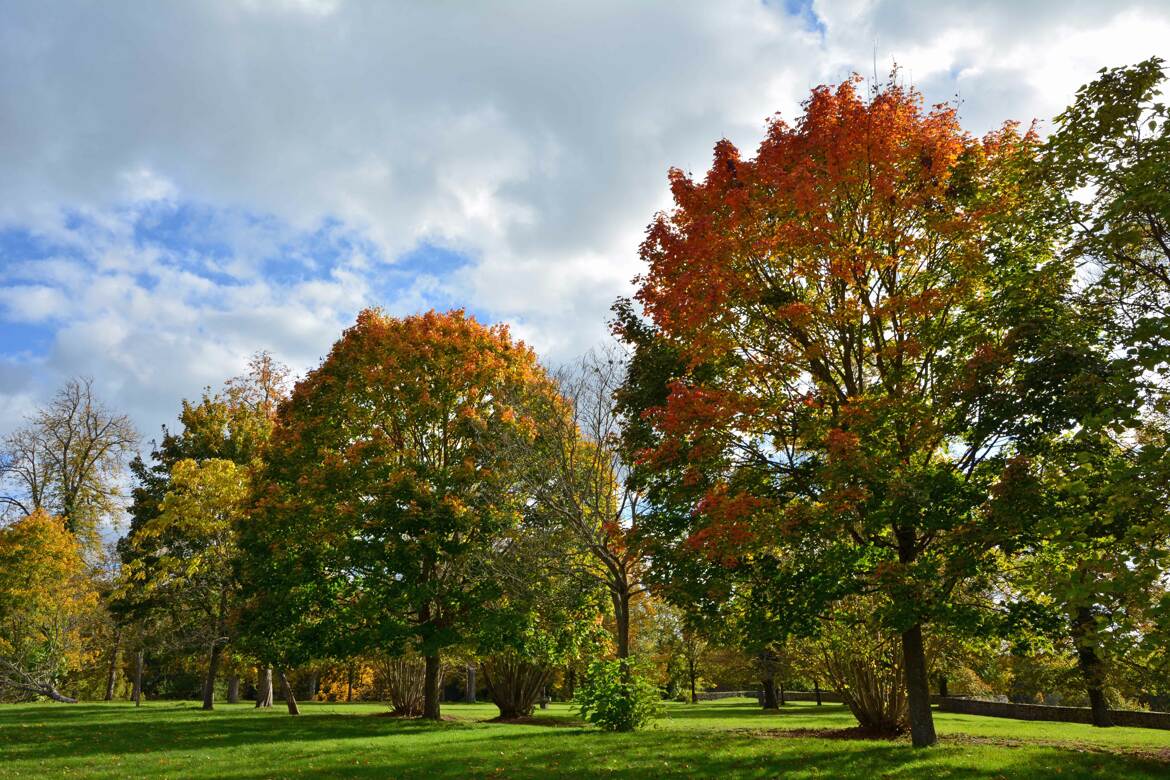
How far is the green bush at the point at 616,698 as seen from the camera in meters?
18.2

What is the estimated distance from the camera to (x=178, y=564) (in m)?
29.7

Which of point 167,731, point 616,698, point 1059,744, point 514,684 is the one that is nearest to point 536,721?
point 514,684

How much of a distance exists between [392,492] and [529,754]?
9.69m

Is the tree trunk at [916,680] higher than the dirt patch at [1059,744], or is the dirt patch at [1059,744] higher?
the tree trunk at [916,680]

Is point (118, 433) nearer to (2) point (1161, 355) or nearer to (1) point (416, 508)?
(1) point (416, 508)

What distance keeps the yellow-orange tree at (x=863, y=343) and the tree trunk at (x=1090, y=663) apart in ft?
7.29

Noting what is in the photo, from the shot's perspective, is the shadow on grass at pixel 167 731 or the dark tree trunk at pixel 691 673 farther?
the dark tree trunk at pixel 691 673

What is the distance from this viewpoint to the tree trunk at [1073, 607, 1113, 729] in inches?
388

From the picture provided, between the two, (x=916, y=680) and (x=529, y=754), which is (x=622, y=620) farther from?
(x=916, y=680)

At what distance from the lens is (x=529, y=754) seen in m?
15.0

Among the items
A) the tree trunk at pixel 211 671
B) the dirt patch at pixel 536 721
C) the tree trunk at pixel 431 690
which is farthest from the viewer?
the tree trunk at pixel 211 671

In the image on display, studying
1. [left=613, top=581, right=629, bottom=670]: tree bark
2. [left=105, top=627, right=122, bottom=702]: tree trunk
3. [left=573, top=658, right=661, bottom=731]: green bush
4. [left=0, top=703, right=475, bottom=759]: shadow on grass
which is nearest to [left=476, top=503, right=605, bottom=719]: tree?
[left=613, top=581, right=629, bottom=670]: tree bark

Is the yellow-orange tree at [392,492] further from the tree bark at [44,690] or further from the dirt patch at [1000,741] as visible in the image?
the tree bark at [44,690]

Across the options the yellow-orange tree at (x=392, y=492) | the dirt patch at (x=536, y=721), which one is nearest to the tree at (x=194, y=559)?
the yellow-orange tree at (x=392, y=492)
